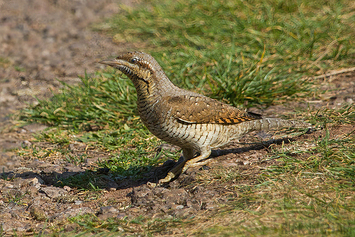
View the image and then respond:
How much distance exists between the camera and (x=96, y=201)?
3941 mm

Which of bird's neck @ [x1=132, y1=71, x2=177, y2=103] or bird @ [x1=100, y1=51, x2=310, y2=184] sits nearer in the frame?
bird @ [x1=100, y1=51, x2=310, y2=184]

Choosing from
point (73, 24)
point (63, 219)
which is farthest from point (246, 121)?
point (73, 24)

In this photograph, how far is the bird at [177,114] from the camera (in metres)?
3.85

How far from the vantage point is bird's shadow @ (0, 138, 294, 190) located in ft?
14.4

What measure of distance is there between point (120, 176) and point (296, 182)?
2.02m

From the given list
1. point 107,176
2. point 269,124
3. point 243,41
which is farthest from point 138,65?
point 243,41

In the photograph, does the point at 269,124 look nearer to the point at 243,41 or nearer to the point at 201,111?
the point at 201,111

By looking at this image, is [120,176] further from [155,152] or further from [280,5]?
[280,5]

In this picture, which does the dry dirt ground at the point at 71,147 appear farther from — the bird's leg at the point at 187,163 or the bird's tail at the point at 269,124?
the bird's tail at the point at 269,124

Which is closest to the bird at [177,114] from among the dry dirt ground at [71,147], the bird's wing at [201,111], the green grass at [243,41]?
the bird's wing at [201,111]

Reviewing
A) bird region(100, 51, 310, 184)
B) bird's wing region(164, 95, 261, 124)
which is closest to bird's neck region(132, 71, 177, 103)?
bird region(100, 51, 310, 184)

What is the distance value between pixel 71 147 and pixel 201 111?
209cm

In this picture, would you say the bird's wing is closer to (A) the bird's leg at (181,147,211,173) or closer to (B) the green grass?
(A) the bird's leg at (181,147,211,173)

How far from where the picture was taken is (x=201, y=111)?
402 centimetres
